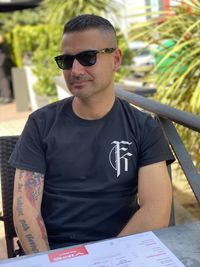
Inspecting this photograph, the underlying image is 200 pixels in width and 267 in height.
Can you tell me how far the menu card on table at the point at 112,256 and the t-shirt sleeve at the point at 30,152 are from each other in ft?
1.64

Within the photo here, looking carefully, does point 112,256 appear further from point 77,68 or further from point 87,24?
point 87,24

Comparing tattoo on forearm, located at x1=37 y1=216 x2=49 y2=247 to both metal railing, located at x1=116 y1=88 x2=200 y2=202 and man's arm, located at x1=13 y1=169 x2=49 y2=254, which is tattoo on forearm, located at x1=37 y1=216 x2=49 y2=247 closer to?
man's arm, located at x1=13 y1=169 x2=49 y2=254

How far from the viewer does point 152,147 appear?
1.68m

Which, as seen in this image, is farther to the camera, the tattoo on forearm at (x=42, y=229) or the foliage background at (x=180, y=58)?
the foliage background at (x=180, y=58)

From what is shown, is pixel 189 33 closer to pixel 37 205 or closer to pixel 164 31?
pixel 164 31

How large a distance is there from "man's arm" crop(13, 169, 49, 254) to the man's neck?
0.28 metres

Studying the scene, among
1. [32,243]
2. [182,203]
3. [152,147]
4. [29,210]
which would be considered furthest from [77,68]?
[182,203]

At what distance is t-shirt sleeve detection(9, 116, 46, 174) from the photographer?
166cm

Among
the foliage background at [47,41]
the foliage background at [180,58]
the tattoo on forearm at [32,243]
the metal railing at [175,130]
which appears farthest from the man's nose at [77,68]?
the foliage background at [47,41]

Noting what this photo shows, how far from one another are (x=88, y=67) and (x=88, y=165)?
1.19 feet

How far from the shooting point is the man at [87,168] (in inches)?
64.9

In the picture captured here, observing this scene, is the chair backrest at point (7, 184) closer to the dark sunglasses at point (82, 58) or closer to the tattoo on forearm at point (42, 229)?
the tattoo on forearm at point (42, 229)

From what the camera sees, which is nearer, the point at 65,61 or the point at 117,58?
the point at 65,61

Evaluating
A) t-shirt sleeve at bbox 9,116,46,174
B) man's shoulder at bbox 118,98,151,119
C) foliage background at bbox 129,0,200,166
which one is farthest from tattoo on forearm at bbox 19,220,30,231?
foliage background at bbox 129,0,200,166
